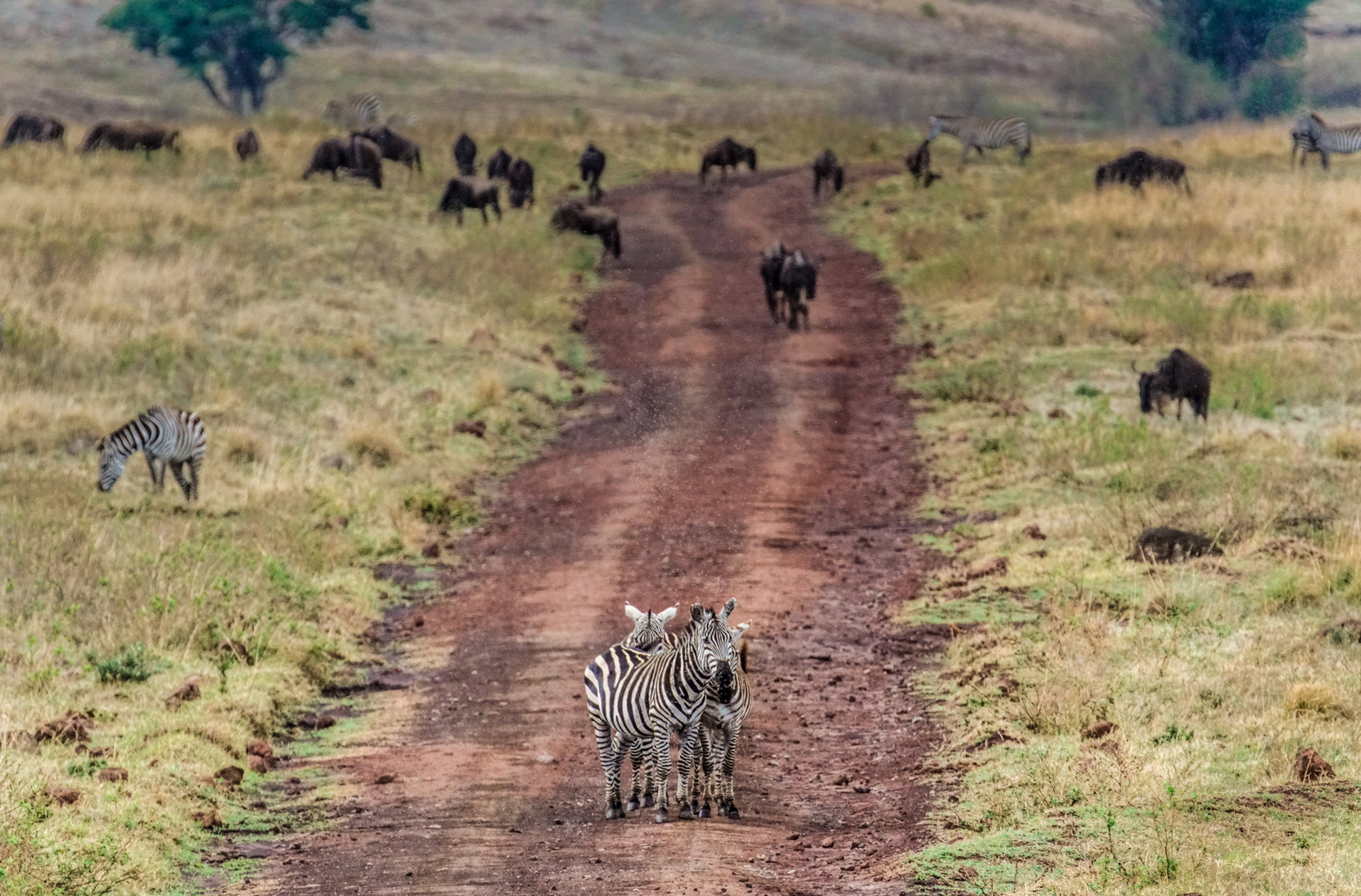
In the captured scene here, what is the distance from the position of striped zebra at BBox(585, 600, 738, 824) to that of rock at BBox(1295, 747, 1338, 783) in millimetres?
3263

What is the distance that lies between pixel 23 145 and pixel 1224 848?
3746 centimetres

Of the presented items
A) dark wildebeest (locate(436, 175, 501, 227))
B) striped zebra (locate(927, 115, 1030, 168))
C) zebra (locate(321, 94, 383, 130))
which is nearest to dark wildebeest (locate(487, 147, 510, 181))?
dark wildebeest (locate(436, 175, 501, 227))

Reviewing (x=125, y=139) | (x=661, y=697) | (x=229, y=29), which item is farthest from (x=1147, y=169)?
(x=229, y=29)

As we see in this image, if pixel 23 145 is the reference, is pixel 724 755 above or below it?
below

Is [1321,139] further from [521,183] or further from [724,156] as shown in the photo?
[521,183]

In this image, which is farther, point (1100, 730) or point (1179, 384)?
point (1179, 384)

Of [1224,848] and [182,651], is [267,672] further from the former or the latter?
[1224,848]

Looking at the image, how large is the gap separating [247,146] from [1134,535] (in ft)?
102

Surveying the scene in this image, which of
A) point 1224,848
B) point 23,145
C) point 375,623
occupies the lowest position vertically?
point 375,623

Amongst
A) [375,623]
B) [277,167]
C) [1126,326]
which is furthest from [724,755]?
[277,167]

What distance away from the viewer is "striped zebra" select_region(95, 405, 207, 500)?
59.4ft

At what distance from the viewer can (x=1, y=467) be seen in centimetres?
1867

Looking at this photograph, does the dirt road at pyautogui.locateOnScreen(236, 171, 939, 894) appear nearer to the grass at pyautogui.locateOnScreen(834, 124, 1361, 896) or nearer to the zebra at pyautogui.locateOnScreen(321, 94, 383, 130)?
the grass at pyautogui.locateOnScreen(834, 124, 1361, 896)

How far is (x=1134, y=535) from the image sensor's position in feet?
53.2
